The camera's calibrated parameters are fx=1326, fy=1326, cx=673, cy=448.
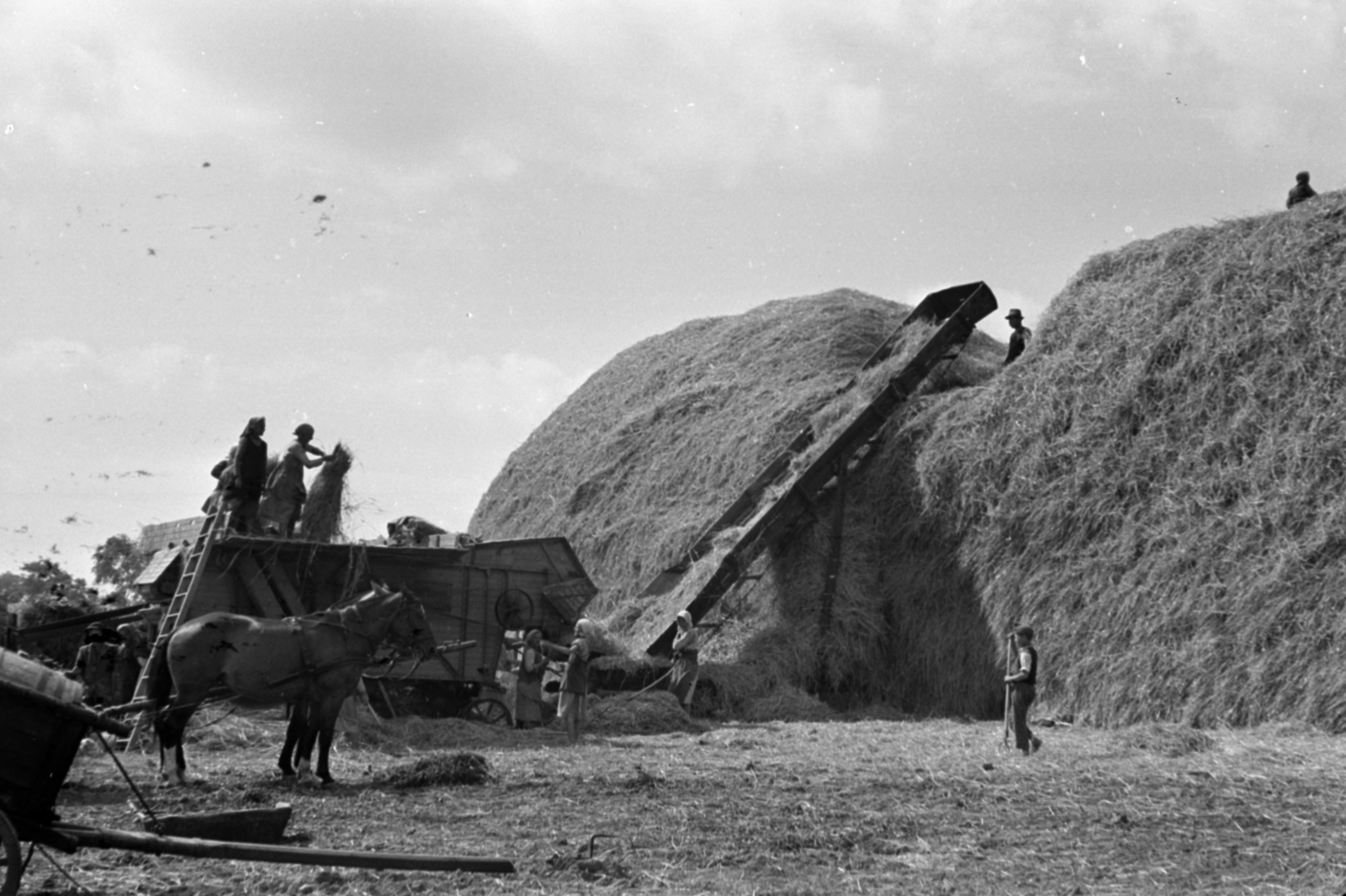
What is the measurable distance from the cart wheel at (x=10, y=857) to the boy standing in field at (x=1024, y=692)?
971 centimetres

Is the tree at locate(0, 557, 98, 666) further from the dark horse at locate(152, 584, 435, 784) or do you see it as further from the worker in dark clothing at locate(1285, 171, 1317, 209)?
the worker in dark clothing at locate(1285, 171, 1317, 209)

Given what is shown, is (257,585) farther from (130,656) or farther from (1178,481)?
(1178,481)

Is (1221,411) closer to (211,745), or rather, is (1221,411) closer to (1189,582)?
(1189,582)

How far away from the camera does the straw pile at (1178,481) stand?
15.1 metres

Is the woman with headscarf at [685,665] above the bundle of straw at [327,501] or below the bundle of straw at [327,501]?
below

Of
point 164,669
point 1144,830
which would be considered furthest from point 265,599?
point 1144,830

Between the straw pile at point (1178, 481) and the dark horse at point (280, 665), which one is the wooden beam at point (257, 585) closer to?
the dark horse at point (280, 665)

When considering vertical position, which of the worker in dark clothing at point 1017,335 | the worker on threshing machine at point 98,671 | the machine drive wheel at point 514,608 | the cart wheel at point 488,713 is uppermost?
the worker in dark clothing at point 1017,335

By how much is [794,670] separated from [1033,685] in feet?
20.6

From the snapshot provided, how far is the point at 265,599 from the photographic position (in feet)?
49.1

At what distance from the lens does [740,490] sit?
23656mm

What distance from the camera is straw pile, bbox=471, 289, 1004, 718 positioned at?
19375 millimetres

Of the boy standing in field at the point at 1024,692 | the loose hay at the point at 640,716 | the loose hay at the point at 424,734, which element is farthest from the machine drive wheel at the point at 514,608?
the boy standing in field at the point at 1024,692

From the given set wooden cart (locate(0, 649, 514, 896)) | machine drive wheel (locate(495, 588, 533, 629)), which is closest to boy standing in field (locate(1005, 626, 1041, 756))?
machine drive wheel (locate(495, 588, 533, 629))
